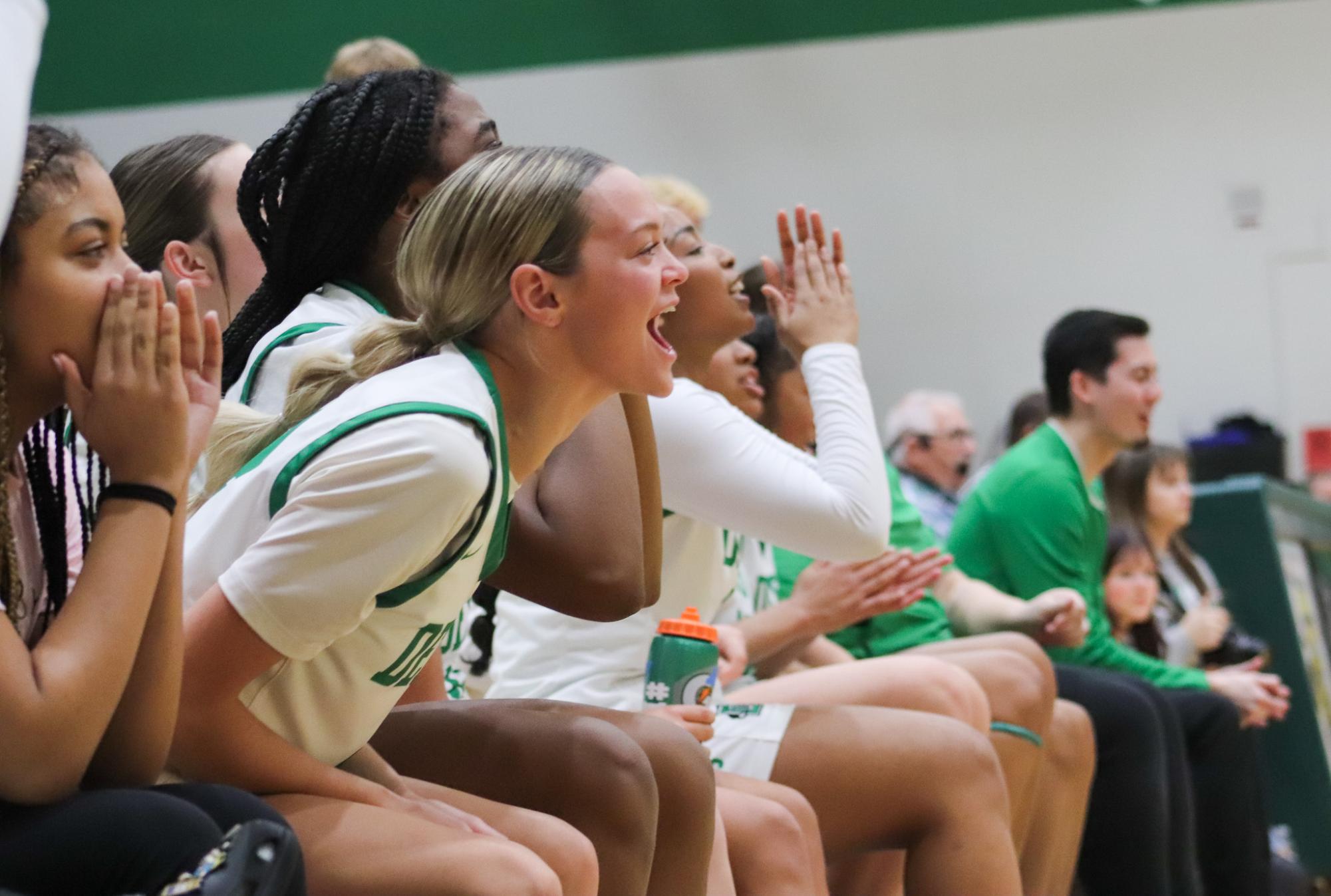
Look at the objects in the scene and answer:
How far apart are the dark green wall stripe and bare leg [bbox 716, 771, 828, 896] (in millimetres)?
5603

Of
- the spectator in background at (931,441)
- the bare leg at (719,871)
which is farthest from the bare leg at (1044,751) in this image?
the spectator in background at (931,441)

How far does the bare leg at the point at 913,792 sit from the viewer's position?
2084 mm

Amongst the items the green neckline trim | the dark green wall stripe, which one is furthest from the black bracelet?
the dark green wall stripe

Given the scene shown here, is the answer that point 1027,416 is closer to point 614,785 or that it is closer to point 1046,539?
point 1046,539

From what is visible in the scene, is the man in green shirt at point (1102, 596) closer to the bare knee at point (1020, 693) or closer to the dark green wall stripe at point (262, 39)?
the bare knee at point (1020, 693)

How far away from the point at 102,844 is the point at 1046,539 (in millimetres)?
2703

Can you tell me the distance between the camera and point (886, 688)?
235 cm

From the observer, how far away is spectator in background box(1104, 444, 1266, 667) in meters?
3.98

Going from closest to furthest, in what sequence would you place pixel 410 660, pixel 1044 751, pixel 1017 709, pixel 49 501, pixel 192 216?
1. pixel 49 501
2. pixel 410 660
3. pixel 192 216
4. pixel 1017 709
5. pixel 1044 751

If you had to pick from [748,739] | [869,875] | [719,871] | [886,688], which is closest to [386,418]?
[719,871]

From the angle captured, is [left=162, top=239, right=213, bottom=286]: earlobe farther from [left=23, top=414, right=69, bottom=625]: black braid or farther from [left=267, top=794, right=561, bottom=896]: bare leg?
[left=267, top=794, right=561, bottom=896]: bare leg

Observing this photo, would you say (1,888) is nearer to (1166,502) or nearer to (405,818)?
(405,818)

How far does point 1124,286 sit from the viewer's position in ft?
25.2

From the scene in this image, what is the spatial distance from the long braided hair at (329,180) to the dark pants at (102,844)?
34.2 inches
